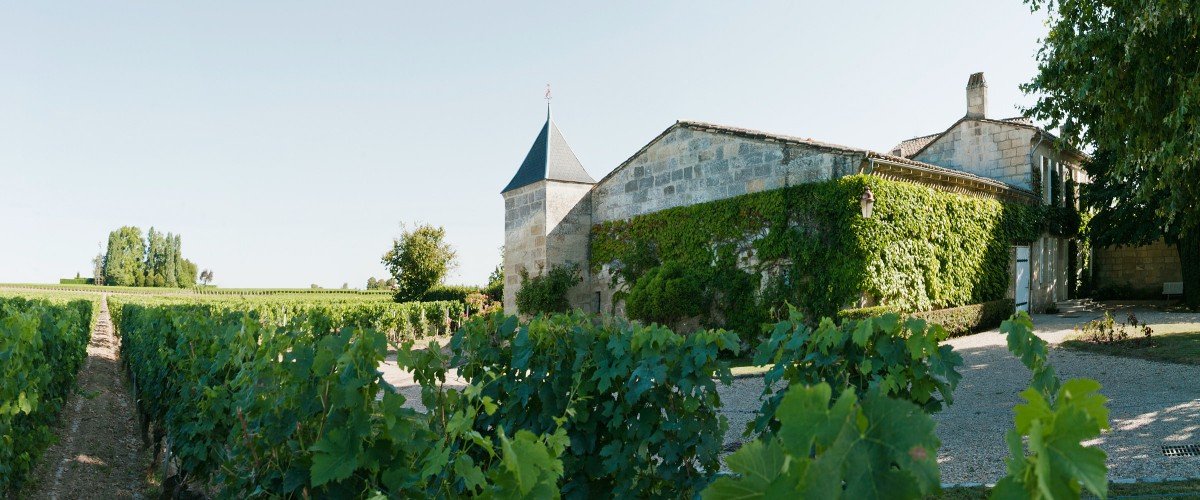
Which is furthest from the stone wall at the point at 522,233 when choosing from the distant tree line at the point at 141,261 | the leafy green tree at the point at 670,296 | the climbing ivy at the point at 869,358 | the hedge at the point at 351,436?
the distant tree line at the point at 141,261

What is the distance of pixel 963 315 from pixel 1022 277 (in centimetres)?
508

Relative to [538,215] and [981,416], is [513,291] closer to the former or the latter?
[538,215]

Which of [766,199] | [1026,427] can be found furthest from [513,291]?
[1026,427]

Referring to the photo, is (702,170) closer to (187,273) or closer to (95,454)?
(95,454)

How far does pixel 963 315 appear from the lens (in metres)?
13.5

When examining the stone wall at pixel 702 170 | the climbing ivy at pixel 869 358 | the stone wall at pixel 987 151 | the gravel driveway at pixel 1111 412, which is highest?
the stone wall at pixel 987 151

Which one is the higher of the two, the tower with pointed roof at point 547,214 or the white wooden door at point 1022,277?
the tower with pointed roof at point 547,214

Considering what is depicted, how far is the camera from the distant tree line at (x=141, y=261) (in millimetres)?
73062

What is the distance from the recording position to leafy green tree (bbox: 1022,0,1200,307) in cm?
756

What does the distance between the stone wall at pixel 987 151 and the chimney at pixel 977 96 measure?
0.50 meters

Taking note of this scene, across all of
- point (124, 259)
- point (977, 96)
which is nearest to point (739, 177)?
point (977, 96)

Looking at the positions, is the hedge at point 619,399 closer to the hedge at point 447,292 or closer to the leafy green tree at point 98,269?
the hedge at point 447,292

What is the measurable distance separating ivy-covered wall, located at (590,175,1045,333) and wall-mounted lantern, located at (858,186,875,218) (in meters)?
0.13

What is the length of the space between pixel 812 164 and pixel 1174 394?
Result: 269 inches
